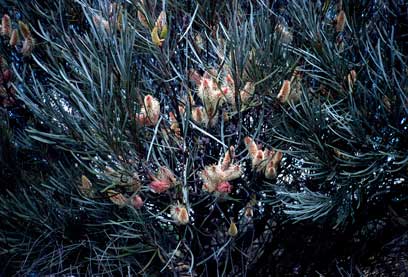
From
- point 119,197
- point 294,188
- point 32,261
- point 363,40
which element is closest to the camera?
point 119,197

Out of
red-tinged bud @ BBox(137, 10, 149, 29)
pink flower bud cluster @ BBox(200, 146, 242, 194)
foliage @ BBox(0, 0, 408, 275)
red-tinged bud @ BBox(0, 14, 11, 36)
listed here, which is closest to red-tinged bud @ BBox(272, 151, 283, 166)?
foliage @ BBox(0, 0, 408, 275)

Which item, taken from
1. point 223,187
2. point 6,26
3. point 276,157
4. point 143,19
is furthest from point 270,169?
point 6,26

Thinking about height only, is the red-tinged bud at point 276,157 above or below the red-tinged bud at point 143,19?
below

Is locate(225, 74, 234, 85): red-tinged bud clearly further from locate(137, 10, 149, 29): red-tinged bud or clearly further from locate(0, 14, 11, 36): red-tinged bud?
locate(0, 14, 11, 36): red-tinged bud

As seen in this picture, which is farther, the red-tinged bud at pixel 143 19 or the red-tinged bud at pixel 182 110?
the red-tinged bud at pixel 182 110

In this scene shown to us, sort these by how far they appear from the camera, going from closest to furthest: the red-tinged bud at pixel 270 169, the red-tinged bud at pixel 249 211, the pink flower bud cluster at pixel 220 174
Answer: the pink flower bud cluster at pixel 220 174 → the red-tinged bud at pixel 270 169 → the red-tinged bud at pixel 249 211

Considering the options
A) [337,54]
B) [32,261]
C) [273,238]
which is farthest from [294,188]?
[32,261]

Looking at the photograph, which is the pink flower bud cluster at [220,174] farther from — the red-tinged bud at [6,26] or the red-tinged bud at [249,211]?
the red-tinged bud at [6,26]

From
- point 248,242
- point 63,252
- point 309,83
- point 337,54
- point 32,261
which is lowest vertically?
point 32,261

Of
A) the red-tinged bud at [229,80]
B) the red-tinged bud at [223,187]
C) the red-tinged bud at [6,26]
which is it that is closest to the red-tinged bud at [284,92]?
the red-tinged bud at [229,80]

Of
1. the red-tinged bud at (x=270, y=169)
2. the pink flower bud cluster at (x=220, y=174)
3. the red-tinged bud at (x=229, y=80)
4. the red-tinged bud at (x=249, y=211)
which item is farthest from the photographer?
the red-tinged bud at (x=249, y=211)

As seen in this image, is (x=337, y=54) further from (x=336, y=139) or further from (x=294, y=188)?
(x=294, y=188)
